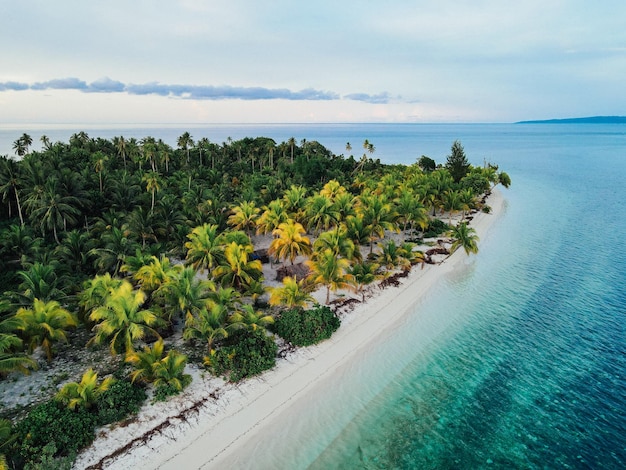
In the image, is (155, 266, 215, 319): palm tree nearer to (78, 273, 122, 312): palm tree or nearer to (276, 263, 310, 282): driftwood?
(78, 273, 122, 312): palm tree

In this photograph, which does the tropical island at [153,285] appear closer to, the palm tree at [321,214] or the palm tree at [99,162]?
the palm tree at [321,214]

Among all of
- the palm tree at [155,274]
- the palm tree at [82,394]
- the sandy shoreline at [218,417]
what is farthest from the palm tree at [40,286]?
the sandy shoreline at [218,417]

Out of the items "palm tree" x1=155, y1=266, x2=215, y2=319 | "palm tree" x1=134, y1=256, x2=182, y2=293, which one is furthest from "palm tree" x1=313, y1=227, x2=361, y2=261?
"palm tree" x1=134, y1=256, x2=182, y2=293

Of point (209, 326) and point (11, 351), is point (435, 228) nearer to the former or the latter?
point (209, 326)

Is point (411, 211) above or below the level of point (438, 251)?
above

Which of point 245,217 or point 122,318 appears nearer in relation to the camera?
point 122,318

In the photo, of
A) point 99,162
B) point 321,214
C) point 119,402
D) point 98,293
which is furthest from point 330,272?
point 99,162
